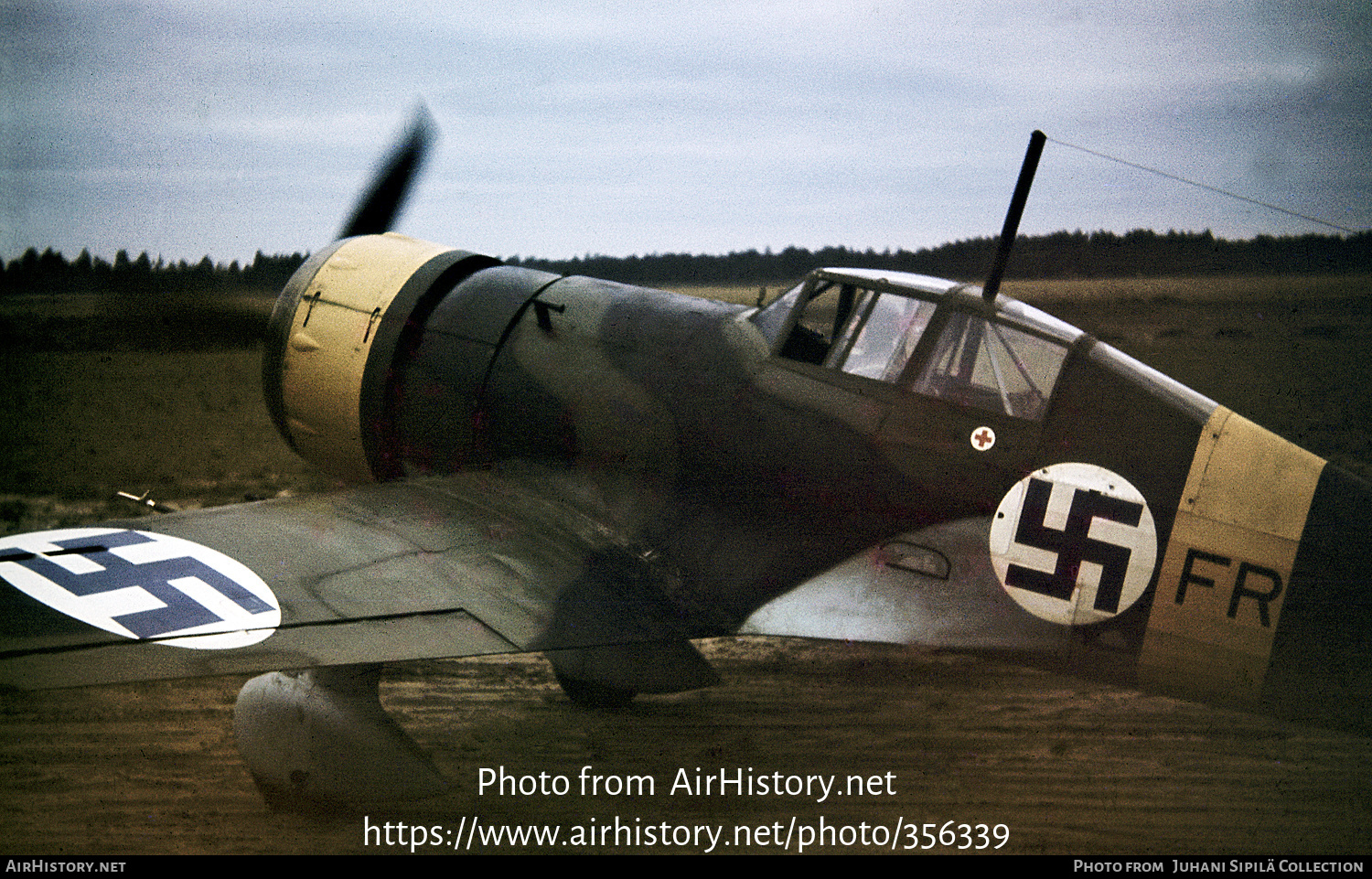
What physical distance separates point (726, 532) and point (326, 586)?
4.56 ft

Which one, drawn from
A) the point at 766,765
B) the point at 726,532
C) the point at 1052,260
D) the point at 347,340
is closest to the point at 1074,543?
the point at 726,532

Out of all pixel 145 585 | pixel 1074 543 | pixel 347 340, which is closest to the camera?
pixel 145 585

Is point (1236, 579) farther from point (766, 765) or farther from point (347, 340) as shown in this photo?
point (347, 340)

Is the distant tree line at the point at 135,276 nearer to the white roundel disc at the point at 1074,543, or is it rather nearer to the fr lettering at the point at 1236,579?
the white roundel disc at the point at 1074,543

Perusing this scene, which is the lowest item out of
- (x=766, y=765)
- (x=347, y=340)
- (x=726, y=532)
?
(x=766, y=765)

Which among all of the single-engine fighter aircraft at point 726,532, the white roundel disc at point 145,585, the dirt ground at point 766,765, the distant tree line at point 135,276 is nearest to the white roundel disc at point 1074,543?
the single-engine fighter aircraft at point 726,532

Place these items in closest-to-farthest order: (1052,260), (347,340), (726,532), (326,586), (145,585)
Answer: (145,585) → (326,586) → (726,532) → (347,340) → (1052,260)

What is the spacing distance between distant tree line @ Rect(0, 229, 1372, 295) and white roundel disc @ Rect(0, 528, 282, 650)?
145 cm

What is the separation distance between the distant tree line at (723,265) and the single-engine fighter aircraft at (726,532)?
49 centimetres

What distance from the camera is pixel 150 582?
2.74 metres

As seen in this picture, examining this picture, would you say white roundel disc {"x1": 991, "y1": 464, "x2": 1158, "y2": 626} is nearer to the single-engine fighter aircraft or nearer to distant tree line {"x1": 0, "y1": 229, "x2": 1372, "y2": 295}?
the single-engine fighter aircraft

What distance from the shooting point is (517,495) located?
152 inches

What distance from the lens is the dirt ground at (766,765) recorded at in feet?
9.97
